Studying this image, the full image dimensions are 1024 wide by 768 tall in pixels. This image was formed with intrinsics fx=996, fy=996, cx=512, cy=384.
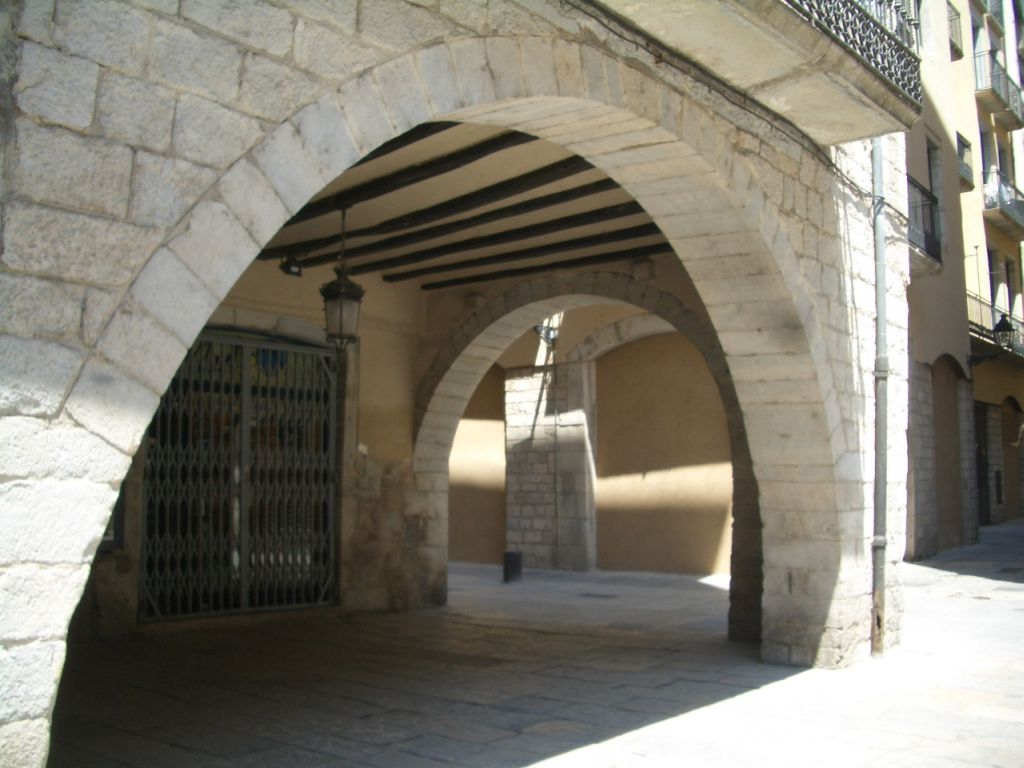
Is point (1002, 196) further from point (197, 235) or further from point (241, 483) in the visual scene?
point (197, 235)

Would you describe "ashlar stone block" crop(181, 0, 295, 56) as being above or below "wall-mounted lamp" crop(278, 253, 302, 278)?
below

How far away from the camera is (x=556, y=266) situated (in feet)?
28.8

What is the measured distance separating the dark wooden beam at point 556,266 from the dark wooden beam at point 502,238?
27.4 inches

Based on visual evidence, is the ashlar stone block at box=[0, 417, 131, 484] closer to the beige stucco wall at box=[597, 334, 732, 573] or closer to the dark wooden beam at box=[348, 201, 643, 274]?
the dark wooden beam at box=[348, 201, 643, 274]

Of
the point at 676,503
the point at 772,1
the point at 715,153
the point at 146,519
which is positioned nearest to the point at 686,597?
the point at 676,503

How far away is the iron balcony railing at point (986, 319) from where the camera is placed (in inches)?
656

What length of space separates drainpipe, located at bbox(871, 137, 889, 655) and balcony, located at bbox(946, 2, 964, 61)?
1220cm

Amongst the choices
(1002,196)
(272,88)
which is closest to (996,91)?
(1002,196)

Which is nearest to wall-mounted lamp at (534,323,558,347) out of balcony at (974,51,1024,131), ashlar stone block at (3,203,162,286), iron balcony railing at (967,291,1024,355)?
iron balcony railing at (967,291,1024,355)

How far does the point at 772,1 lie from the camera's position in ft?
15.1

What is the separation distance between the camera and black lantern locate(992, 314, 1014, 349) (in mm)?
16594

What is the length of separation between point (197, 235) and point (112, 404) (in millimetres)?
534

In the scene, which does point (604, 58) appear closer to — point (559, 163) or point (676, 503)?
point (559, 163)

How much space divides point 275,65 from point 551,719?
3.35m
